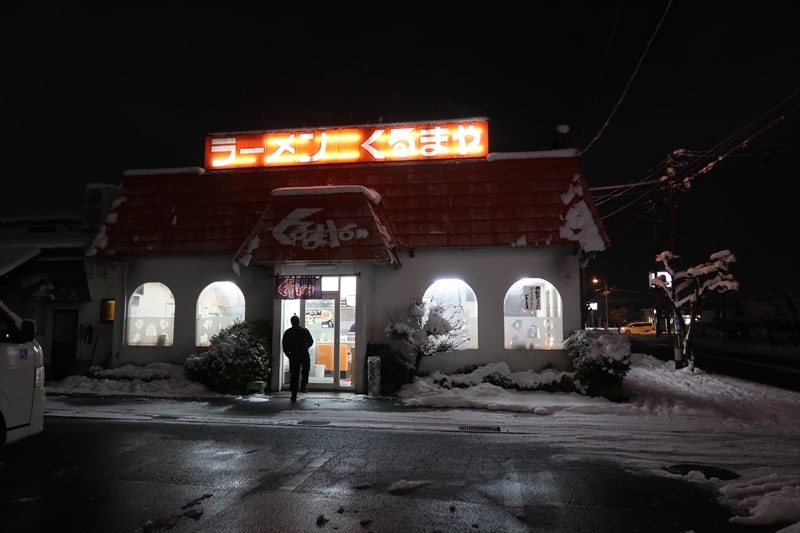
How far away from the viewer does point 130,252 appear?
15289 millimetres

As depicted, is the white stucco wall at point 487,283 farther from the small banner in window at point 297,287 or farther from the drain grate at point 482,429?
the drain grate at point 482,429

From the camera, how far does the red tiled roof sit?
46.8 ft

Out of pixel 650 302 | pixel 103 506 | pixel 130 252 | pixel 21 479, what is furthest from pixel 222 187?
pixel 650 302

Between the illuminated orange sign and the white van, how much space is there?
35.3 feet

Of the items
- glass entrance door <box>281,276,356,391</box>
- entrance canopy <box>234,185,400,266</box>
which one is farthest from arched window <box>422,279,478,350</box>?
glass entrance door <box>281,276,356,391</box>

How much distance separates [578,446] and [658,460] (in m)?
1.14

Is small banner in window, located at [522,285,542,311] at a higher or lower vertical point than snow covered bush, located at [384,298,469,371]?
higher

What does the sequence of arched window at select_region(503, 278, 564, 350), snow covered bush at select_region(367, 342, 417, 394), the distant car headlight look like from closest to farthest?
the distant car headlight, snow covered bush at select_region(367, 342, 417, 394), arched window at select_region(503, 278, 564, 350)

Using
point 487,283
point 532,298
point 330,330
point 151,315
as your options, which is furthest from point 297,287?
point 532,298

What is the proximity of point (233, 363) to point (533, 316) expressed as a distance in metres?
7.75

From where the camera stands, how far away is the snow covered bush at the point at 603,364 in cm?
1205

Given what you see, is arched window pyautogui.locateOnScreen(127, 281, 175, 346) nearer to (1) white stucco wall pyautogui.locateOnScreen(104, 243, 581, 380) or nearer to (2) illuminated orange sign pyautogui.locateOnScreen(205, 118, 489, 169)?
(1) white stucco wall pyautogui.locateOnScreen(104, 243, 581, 380)

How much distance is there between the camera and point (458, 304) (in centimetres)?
1480

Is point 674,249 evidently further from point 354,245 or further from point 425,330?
point 354,245
